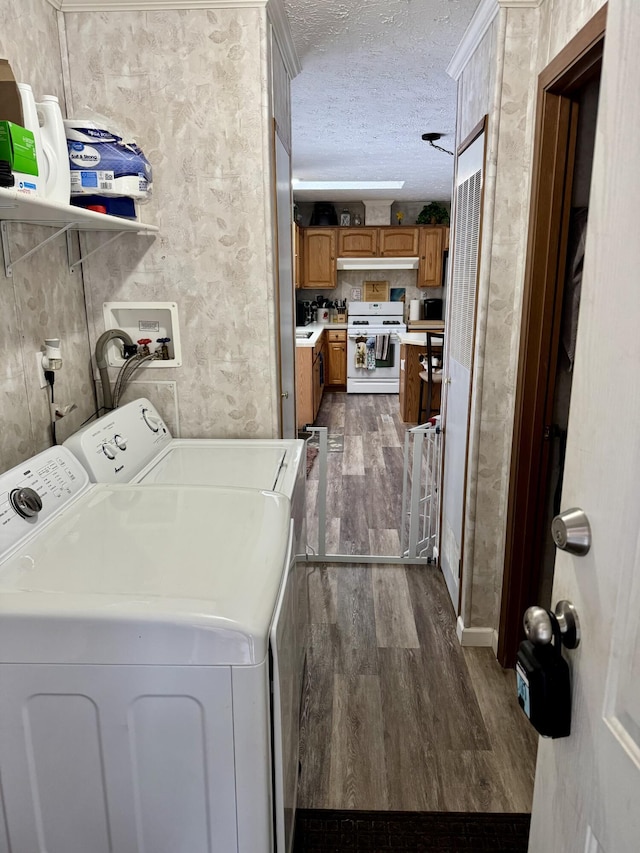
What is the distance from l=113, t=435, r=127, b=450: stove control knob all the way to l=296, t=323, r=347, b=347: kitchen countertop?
4.12 m

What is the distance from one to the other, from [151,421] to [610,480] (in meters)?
1.71

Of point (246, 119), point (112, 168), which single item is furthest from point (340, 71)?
point (112, 168)

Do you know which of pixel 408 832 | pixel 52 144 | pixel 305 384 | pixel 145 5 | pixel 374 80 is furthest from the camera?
pixel 305 384

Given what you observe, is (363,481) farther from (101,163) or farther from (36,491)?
(36,491)

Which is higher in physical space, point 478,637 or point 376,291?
point 376,291

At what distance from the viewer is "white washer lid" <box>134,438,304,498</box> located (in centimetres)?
184

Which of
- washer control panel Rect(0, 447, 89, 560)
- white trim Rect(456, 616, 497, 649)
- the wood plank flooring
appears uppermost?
washer control panel Rect(0, 447, 89, 560)

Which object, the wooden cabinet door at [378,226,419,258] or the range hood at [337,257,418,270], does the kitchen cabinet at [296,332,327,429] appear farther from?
the wooden cabinet door at [378,226,419,258]

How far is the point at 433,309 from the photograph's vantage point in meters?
7.96

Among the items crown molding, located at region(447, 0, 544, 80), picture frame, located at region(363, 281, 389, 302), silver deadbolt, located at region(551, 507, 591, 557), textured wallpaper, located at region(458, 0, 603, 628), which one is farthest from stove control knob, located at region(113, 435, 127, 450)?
picture frame, located at region(363, 281, 389, 302)

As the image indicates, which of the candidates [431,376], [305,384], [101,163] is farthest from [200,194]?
[305,384]

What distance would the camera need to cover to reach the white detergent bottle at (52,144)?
61.4 inches

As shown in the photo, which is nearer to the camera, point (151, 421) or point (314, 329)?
point (151, 421)

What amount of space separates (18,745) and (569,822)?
0.93m
